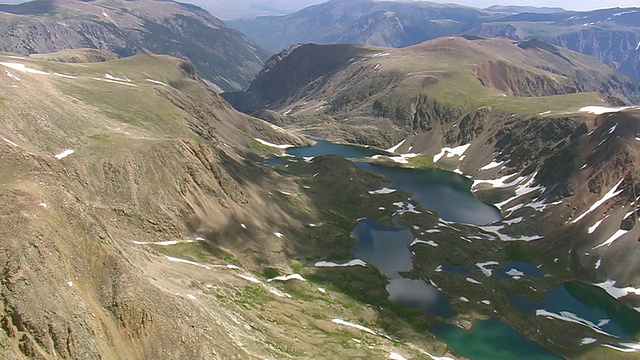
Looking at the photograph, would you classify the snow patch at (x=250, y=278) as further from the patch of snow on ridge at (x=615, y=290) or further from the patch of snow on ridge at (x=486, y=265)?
the patch of snow on ridge at (x=615, y=290)

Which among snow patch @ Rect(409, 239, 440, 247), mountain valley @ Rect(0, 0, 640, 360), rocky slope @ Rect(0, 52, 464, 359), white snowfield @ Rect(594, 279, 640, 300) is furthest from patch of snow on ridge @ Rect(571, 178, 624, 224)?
rocky slope @ Rect(0, 52, 464, 359)

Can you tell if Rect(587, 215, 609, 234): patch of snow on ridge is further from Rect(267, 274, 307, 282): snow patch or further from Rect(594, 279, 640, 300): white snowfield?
Rect(267, 274, 307, 282): snow patch

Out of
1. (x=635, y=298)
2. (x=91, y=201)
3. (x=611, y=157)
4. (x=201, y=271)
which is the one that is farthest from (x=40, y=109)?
(x=611, y=157)

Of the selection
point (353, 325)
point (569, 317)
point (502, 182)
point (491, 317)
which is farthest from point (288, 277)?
point (502, 182)

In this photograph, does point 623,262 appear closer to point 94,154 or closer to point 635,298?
point 635,298

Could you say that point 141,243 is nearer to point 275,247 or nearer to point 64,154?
point 64,154

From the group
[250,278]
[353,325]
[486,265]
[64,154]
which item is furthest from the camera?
[486,265]

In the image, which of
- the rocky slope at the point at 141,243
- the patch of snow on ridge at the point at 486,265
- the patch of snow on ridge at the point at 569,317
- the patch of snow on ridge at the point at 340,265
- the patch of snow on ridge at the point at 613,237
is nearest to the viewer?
the rocky slope at the point at 141,243

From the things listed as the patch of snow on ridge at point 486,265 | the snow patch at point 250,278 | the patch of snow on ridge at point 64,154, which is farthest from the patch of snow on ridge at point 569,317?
the patch of snow on ridge at point 64,154

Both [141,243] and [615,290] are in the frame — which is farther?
[615,290]
